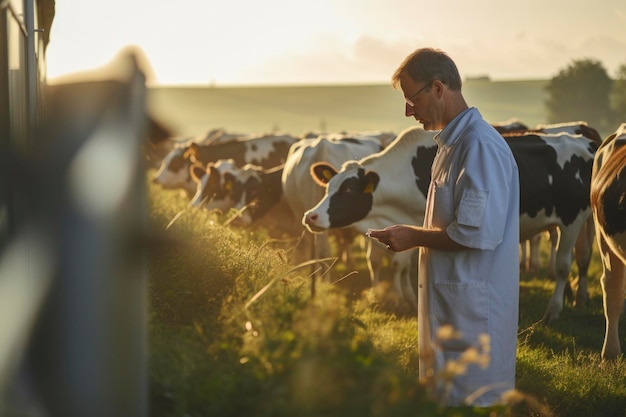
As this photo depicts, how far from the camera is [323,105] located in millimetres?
103188

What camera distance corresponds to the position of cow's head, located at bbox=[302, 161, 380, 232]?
9562 mm

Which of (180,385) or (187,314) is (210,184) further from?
(180,385)

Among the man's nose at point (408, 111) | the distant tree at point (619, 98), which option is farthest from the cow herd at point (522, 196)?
the distant tree at point (619, 98)

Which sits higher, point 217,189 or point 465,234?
point 465,234

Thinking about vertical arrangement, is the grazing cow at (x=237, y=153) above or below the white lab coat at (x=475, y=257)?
below

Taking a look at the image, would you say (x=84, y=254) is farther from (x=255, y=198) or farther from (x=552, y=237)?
(x=255, y=198)

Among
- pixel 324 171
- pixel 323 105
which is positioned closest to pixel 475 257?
pixel 324 171

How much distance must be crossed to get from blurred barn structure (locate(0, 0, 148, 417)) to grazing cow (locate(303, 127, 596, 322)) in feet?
→ 25.5

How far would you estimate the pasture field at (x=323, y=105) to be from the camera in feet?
293

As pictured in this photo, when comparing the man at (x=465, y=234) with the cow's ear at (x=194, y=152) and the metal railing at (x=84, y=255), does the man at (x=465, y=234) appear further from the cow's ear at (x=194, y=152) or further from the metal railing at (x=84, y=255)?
the cow's ear at (x=194, y=152)

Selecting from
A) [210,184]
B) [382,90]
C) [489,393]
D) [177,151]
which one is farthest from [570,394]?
[382,90]

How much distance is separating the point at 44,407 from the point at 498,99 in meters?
90.5

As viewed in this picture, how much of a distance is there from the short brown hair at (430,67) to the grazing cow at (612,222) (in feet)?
12.4

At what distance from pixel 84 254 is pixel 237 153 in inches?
754
